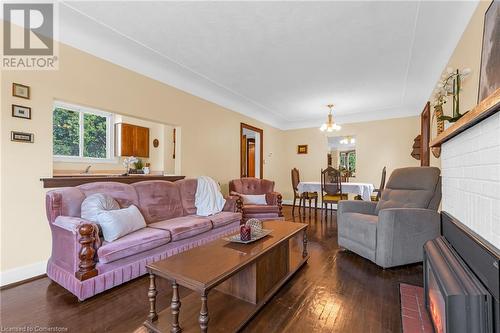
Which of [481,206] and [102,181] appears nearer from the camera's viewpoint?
[481,206]

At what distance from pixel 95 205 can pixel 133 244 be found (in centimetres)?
54

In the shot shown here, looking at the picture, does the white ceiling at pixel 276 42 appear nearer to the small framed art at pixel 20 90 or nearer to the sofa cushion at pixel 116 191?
the small framed art at pixel 20 90

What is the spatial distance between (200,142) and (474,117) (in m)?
3.68

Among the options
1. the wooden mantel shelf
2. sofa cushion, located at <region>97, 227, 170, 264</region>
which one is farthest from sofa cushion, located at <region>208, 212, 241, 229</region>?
the wooden mantel shelf

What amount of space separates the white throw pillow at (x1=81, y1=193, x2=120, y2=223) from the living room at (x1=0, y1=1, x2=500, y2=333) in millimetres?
130

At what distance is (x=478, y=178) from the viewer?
1.14m

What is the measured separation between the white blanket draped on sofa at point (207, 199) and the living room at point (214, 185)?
33 mm

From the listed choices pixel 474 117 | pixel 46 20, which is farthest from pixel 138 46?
pixel 474 117

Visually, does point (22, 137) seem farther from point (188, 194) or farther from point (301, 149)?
point (301, 149)

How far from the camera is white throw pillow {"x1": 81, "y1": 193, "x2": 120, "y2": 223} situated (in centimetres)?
221

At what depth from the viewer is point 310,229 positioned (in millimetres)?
4156

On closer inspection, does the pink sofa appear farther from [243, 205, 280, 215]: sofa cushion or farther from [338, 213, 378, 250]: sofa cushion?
[338, 213, 378, 250]: sofa cushion

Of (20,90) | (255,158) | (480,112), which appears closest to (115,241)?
(20,90)

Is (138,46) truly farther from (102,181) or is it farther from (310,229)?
(310,229)
